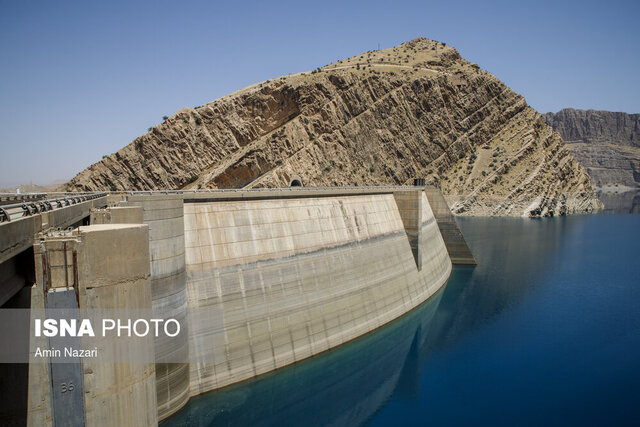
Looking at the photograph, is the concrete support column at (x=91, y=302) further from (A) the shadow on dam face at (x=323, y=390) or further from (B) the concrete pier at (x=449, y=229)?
(B) the concrete pier at (x=449, y=229)

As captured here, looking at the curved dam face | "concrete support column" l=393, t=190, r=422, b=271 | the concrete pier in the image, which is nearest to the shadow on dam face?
the curved dam face

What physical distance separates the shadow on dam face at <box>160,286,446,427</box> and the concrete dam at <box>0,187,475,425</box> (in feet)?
1.81

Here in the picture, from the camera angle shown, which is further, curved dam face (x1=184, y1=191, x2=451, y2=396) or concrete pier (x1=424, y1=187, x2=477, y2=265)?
concrete pier (x1=424, y1=187, x2=477, y2=265)

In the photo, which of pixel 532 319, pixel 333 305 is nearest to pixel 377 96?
pixel 532 319

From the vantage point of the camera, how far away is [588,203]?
105 m

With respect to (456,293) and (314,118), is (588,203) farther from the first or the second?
(456,293)

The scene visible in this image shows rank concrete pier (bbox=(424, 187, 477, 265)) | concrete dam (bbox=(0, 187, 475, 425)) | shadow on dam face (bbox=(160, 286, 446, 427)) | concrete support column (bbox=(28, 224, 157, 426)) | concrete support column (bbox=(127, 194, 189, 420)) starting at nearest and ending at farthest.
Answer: concrete support column (bbox=(28, 224, 157, 426)) → concrete dam (bbox=(0, 187, 475, 425)) → concrete support column (bbox=(127, 194, 189, 420)) → shadow on dam face (bbox=(160, 286, 446, 427)) → concrete pier (bbox=(424, 187, 477, 265))

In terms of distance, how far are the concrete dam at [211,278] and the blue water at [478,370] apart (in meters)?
1.13

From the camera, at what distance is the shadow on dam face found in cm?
1764

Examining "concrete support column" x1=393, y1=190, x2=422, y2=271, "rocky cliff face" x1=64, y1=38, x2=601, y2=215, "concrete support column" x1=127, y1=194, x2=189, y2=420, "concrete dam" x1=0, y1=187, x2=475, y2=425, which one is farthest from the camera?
"rocky cliff face" x1=64, y1=38, x2=601, y2=215

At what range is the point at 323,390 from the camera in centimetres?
2034

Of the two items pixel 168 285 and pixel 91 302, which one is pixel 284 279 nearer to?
pixel 168 285

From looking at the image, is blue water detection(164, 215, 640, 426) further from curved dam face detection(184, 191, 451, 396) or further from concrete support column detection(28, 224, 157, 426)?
concrete support column detection(28, 224, 157, 426)

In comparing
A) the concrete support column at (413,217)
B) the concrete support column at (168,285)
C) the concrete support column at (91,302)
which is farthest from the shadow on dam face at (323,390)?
the concrete support column at (413,217)
